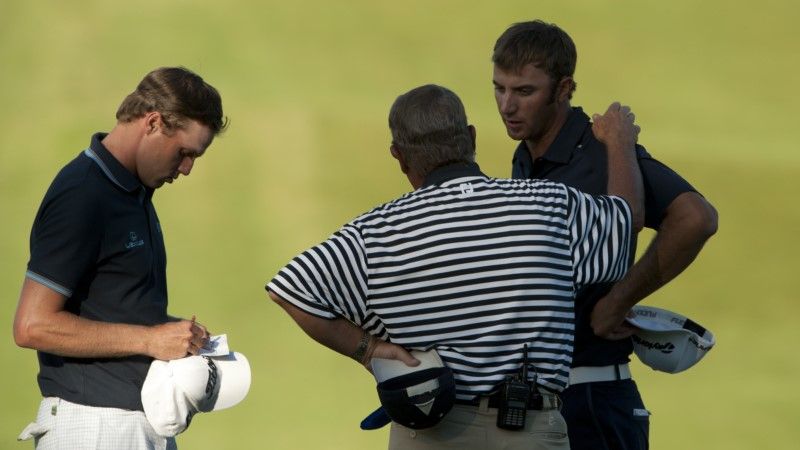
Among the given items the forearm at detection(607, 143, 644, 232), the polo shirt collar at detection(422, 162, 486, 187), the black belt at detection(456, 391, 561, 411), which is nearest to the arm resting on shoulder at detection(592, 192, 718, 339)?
the forearm at detection(607, 143, 644, 232)

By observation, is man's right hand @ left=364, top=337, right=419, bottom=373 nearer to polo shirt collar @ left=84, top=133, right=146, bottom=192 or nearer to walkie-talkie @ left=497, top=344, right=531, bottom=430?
walkie-talkie @ left=497, top=344, right=531, bottom=430

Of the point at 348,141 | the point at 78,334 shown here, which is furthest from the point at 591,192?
the point at 348,141

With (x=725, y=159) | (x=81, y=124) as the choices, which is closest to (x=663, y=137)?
(x=725, y=159)

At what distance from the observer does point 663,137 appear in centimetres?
538

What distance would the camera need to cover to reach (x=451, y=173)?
2451mm

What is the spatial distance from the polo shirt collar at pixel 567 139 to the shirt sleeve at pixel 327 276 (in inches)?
27.6

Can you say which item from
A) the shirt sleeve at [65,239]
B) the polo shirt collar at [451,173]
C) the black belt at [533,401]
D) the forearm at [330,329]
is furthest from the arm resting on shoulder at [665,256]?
the shirt sleeve at [65,239]

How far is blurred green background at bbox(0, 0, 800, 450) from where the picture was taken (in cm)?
493

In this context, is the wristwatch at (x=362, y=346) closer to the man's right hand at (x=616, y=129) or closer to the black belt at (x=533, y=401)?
the black belt at (x=533, y=401)

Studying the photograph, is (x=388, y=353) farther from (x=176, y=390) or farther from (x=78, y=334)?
(x=78, y=334)

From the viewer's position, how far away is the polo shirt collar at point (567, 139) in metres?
2.95

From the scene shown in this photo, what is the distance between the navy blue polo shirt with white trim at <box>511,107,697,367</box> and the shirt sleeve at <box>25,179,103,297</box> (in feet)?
3.50

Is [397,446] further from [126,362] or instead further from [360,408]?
[360,408]

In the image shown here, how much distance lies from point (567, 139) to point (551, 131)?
0.22 ft
